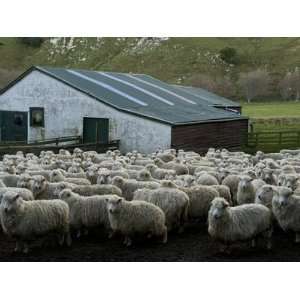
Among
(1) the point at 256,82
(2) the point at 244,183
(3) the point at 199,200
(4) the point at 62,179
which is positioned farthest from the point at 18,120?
(2) the point at 244,183

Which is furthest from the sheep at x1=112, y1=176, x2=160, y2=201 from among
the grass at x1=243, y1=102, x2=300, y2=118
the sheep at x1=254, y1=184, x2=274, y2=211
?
the grass at x1=243, y1=102, x2=300, y2=118

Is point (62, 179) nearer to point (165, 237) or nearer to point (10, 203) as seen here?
point (10, 203)

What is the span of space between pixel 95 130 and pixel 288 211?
806 inches

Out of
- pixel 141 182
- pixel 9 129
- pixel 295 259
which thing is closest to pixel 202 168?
pixel 141 182

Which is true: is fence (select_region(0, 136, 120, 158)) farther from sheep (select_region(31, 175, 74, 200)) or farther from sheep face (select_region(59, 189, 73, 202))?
sheep face (select_region(59, 189, 73, 202))

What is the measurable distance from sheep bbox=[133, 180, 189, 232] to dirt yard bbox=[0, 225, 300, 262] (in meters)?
0.56

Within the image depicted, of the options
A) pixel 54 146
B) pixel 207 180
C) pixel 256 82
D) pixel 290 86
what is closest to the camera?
pixel 207 180

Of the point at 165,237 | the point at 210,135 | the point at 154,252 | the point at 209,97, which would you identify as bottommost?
the point at 154,252

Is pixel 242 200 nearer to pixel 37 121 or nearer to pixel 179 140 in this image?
pixel 179 140

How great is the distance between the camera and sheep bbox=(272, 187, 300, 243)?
11.1 m

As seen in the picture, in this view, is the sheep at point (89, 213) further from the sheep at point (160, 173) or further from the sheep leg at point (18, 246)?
the sheep at point (160, 173)

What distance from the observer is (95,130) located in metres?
30.3

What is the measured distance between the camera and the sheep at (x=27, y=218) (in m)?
10.5

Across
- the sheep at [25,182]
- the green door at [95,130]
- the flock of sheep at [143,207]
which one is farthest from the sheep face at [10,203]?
the green door at [95,130]
